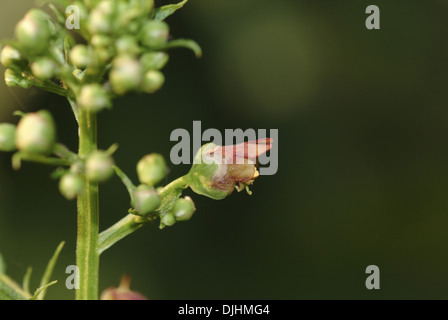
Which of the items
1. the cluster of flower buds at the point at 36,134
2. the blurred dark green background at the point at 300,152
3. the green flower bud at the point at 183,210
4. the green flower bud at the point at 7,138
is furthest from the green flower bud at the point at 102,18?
the blurred dark green background at the point at 300,152

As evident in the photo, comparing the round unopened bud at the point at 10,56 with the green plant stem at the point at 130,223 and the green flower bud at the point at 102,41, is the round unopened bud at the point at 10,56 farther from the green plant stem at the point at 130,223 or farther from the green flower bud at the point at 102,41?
→ the green plant stem at the point at 130,223

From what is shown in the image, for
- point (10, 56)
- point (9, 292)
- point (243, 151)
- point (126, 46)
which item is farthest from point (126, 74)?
point (9, 292)

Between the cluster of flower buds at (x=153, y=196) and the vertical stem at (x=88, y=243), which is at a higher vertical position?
the cluster of flower buds at (x=153, y=196)

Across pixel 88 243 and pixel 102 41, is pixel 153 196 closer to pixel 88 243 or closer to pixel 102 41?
pixel 88 243

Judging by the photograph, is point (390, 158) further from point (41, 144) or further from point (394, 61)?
point (41, 144)
